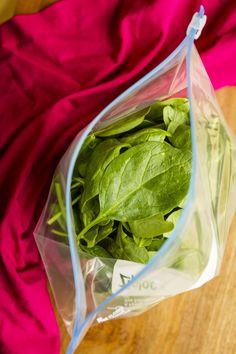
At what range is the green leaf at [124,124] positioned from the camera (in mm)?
426

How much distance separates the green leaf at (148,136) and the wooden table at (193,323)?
199 millimetres

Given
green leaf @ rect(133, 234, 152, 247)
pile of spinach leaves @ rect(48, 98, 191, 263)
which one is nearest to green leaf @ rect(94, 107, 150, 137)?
pile of spinach leaves @ rect(48, 98, 191, 263)

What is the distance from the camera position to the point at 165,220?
413 millimetres

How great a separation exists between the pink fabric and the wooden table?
0.10 metres

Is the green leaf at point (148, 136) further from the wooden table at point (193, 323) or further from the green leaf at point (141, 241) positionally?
the wooden table at point (193, 323)

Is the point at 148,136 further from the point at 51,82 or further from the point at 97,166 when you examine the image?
the point at 51,82

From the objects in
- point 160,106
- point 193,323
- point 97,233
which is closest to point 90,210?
point 97,233

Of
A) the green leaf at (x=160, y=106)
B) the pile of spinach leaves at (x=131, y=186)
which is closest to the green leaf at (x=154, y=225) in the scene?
the pile of spinach leaves at (x=131, y=186)

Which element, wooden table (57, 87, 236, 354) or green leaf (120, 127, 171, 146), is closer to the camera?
green leaf (120, 127, 171, 146)

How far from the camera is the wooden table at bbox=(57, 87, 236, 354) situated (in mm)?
531

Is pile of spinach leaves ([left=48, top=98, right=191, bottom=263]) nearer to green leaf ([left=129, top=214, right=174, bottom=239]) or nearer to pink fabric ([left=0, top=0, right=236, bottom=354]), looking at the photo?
green leaf ([left=129, top=214, right=174, bottom=239])

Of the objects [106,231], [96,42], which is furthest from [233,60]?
[106,231]

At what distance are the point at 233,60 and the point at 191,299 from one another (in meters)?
0.31

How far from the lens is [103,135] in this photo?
44 cm
